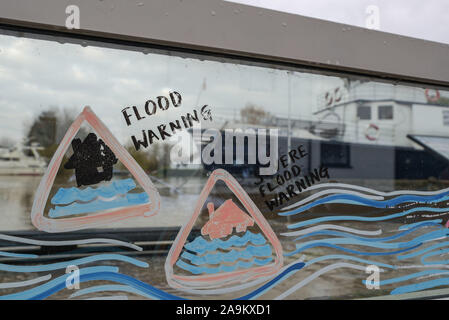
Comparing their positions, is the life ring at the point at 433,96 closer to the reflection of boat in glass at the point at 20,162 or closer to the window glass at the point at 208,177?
the window glass at the point at 208,177

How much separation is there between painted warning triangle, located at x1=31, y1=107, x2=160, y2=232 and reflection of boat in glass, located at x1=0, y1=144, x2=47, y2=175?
0.07 meters

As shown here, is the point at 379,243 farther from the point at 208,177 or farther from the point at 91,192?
the point at 91,192

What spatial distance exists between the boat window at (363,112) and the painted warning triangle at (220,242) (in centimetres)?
130

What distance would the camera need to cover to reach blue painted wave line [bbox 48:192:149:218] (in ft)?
8.28

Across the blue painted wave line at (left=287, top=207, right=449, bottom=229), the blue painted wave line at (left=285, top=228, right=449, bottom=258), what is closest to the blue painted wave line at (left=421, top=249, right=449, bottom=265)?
the blue painted wave line at (left=285, top=228, right=449, bottom=258)

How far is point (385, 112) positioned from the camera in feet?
11.3

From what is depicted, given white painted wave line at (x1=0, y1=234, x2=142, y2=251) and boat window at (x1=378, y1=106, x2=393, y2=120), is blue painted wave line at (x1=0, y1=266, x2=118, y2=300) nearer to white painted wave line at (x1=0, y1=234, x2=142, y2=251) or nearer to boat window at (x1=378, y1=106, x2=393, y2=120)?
white painted wave line at (x1=0, y1=234, x2=142, y2=251)

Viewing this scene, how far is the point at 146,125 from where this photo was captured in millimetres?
2734

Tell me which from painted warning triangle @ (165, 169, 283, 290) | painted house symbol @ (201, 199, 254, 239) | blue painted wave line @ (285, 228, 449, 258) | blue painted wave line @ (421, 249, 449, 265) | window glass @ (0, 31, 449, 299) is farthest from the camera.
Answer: blue painted wave line @ (421, 249, 449, 265)

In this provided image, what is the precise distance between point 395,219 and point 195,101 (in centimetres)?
212

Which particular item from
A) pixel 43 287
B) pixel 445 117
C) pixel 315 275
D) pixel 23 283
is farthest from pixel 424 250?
pixel 23 283
